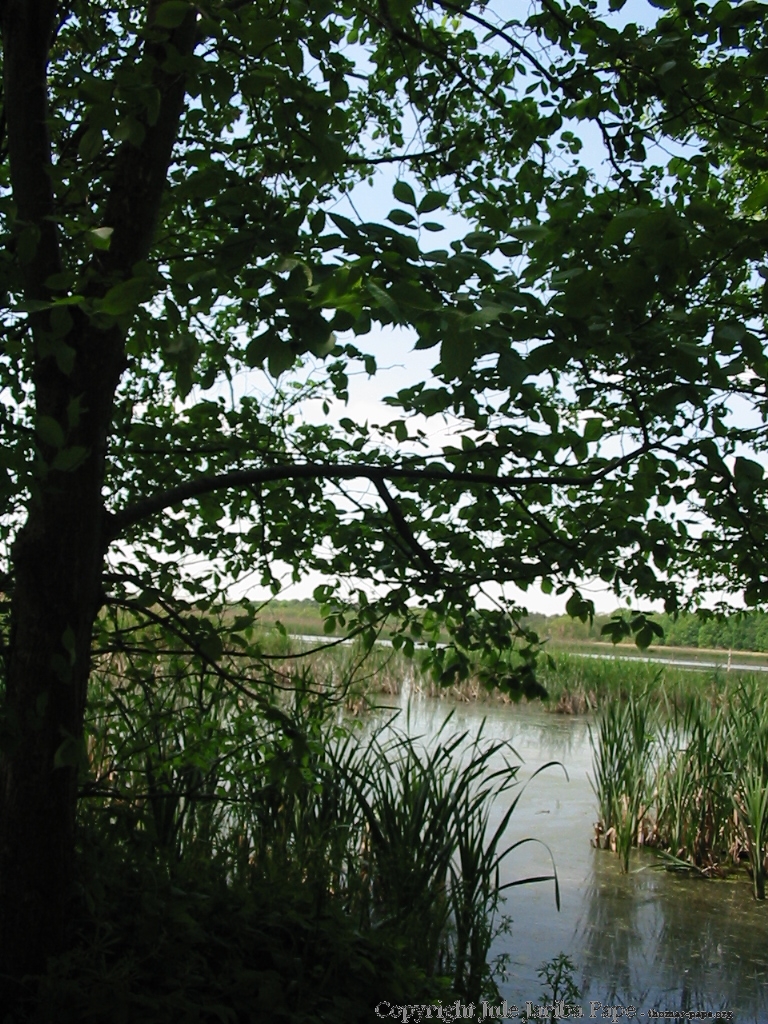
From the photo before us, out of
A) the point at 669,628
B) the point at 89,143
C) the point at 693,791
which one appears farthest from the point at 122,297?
the point at 669,628

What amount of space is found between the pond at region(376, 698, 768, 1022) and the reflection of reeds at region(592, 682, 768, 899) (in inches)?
6.9

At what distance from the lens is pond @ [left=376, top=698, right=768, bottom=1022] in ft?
13.2

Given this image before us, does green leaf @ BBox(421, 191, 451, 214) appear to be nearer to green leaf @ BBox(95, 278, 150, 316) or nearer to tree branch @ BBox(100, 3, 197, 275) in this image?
green leaf @ BBox(95, 278, 150, 316)

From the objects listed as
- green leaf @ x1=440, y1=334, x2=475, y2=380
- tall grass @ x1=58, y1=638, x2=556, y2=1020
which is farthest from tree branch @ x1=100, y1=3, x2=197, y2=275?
green leaf @ x1=440, y1=334, x2=475, y2=380

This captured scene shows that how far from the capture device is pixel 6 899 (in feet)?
7.31

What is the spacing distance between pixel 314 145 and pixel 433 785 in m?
2.82

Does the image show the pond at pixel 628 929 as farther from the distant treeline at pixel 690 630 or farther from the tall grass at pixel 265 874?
the distant treeline at pixel 690 630

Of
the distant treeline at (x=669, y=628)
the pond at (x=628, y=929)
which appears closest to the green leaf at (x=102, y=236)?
the pond at (x=628, y=929)

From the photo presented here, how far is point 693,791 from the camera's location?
5641 mm

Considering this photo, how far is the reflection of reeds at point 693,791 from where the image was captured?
5367 mm

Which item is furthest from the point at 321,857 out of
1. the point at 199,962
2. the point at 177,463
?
the point at 177,463

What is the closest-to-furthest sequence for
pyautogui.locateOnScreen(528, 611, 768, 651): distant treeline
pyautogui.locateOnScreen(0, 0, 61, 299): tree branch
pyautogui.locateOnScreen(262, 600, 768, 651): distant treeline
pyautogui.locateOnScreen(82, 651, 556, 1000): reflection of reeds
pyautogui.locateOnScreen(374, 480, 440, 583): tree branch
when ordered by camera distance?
pyautogui.locateOnScreen(0, 0, 61, 299): tree branch → pyautogui.locateOnScreen(374, 480, 440, 583): tree branch → pyautogui.locateOnScreen(82, 651, 556, 1000): reflection of reeds → pyautogui.locateOnScreen(262, 600, 768, 651): distant treeline → pyautogui.locateOnScreen(528, 611, 768, 651): distant treeline

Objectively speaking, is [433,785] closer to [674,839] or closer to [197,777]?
[197,777]

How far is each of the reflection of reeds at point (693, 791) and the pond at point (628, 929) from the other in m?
0.18
